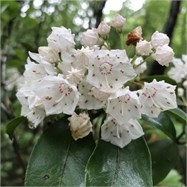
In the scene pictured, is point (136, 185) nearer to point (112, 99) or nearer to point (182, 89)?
point (112, 99)

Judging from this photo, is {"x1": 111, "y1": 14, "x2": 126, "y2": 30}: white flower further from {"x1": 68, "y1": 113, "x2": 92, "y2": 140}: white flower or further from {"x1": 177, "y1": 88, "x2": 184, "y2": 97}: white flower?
{"x1": 177, "y1": 88, "x2": 184, "y2": 97}: white flower

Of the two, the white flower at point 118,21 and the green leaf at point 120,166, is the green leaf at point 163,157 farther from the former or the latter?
the white flower at point 118,21

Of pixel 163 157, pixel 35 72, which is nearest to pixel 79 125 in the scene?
pixel 35 72

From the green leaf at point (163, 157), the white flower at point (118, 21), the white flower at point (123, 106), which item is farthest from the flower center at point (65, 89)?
the green leaf at point (163, 157)

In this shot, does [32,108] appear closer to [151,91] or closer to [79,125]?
[79,125]

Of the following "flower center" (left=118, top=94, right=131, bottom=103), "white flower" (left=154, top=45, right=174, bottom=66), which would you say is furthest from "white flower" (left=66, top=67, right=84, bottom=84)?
"white flower" (left=154, top=45, right=174, bottom=66)
